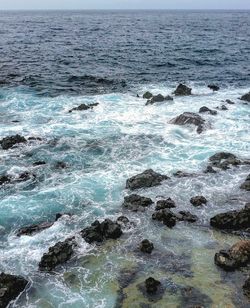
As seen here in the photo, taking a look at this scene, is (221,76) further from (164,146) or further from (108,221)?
(108,221)

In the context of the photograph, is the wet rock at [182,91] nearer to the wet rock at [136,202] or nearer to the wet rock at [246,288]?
A: the wet rock at [136,202]

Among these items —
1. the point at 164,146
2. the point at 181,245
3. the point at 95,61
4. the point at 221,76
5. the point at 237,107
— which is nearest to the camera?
the point at 181,245

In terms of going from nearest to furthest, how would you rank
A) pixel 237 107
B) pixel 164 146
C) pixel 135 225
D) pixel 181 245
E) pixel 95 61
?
1. pixel 181 245
2. pixel 135 225
3. pixel 164 146
4. pixel 237 107
5. pixel 95 61

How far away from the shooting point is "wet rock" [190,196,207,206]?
24547 millimetres

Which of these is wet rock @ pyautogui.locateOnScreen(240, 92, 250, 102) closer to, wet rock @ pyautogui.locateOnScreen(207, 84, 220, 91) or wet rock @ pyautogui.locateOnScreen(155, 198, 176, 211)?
wet rock @ pyautogui.locateOnScreen(207, 84, 220, 91)

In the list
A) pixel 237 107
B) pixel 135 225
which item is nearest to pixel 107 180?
pixel 135 225

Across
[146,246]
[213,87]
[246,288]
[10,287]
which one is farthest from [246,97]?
[10,287]

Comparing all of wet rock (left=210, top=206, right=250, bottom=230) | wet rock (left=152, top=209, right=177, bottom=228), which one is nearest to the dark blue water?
wet rock (left=152, top=209, right=177, bottom=228)

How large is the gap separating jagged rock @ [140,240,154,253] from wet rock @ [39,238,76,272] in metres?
3.54

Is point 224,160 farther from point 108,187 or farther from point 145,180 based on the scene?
point 108,187

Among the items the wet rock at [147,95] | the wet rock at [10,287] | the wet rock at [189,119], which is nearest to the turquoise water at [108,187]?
the wet rock at [10,287]

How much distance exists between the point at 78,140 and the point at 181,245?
53.3ft

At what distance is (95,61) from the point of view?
221ft

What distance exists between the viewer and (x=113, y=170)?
96.1 ft
